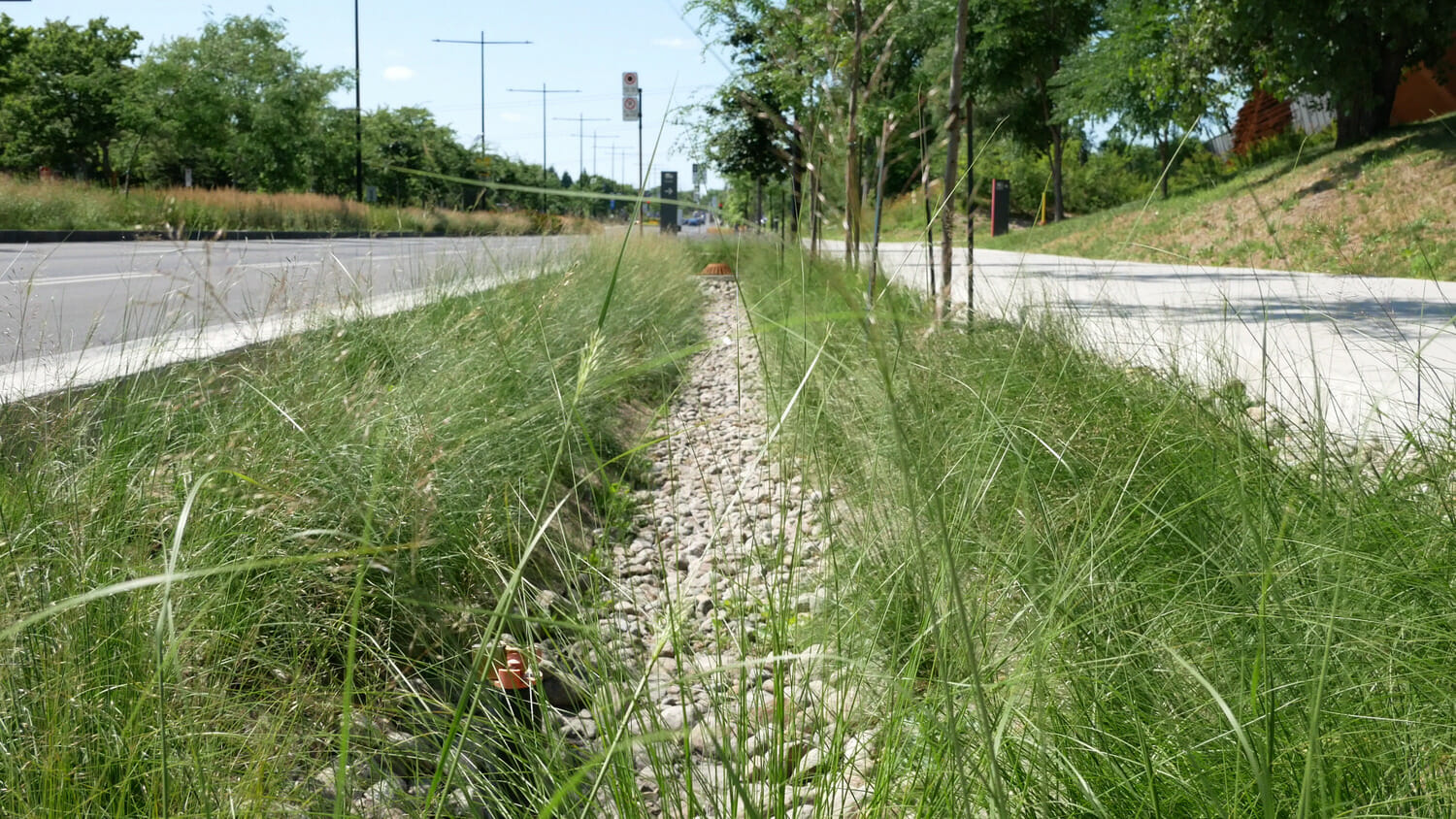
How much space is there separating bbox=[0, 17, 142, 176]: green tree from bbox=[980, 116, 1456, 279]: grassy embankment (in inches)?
1534

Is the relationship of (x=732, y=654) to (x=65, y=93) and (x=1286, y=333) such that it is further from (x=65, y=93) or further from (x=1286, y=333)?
(x=65, y=93)

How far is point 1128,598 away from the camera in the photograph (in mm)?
1723

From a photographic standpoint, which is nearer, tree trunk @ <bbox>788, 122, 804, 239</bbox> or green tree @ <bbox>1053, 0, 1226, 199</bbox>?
tree trunk @ <bbox>788, 122, 804, 239</bbox>

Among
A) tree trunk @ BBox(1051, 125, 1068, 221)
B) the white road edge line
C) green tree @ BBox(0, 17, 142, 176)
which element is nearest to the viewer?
the white road edge line

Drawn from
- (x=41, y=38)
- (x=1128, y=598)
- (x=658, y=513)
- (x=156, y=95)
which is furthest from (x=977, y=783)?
(x=41, y=38)

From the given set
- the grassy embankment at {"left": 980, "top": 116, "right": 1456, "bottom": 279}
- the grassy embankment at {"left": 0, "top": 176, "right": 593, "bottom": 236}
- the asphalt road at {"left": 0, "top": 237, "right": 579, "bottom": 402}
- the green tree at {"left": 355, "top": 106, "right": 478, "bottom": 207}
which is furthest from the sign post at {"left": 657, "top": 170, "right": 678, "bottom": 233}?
the green tree at {"left": 355, "top": 106, "right": 478, "bottom": 207}

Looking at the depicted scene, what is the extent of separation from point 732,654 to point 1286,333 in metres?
5.42

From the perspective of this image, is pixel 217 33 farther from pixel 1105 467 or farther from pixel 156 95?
pixel 1105 467

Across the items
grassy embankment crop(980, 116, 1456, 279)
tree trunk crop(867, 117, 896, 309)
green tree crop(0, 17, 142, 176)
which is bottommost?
tree trunk crop(867, 117, 896, 309)

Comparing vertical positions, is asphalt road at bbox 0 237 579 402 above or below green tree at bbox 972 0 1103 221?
below

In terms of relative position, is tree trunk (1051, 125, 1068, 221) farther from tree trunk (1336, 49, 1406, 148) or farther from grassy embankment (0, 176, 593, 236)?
grassy embankment (0, 176, 593, 236)

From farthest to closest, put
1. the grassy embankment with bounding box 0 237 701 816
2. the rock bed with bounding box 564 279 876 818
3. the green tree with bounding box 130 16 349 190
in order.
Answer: the green tree with bounding box 130 16 349 190 → the rock bed with bounding box 564 279 876 818 → the grassy embankment with bounding box 0 237 701 816

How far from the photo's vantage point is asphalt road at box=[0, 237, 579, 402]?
2.81m

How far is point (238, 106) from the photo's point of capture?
34656 mm
